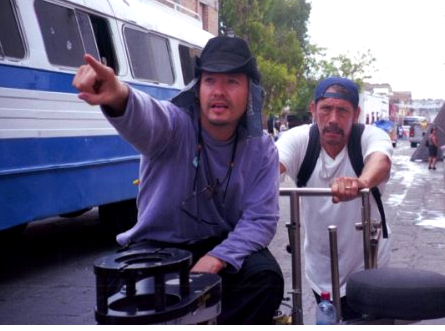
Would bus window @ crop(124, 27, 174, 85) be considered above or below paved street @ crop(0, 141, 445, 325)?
above

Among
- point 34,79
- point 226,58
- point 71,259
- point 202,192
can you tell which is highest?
point 34,79

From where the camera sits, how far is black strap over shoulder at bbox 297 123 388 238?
3.57 meters

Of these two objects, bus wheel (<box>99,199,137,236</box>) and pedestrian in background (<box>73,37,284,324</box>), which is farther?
bus wheel (<box>99,199,137,236</box>)

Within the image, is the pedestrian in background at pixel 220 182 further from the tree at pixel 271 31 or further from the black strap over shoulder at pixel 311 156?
the tree at pixel 271 31

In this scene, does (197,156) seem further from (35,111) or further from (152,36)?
(152,36)

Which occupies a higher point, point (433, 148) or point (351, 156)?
point (351, 156)

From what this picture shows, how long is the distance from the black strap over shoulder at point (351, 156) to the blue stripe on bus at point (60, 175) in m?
3.58

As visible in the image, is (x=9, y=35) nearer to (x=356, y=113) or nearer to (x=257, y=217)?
(x=356, y=113)

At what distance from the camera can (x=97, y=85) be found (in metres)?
2.08

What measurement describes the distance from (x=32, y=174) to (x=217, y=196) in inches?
178

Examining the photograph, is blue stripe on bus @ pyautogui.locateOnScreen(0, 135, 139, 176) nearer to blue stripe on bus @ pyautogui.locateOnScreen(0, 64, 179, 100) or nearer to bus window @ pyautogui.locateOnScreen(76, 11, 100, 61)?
blue stripe on bus @ pyautogui.locateOnScreen(0, 64, 179, 100)

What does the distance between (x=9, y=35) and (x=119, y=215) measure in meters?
3.34

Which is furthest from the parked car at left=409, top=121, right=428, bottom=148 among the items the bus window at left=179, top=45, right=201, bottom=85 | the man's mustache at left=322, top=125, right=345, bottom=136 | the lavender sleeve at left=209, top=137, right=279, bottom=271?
the lavender sleeve at left=209, top=137, right=279, bottom=271

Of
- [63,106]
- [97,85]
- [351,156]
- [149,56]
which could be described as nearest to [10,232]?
[63,106]
